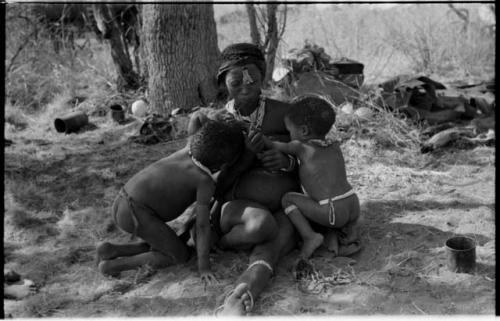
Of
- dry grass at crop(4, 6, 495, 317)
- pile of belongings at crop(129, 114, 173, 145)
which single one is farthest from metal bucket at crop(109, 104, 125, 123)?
pile of belongings at crop(129, 114, 173, 145)

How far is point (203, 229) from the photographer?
328 centimetres

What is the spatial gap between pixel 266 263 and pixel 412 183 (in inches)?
80.9

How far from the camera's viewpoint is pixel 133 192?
134 inches

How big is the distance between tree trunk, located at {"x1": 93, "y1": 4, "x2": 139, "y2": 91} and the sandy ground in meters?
3.25

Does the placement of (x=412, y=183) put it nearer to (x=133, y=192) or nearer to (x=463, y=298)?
(x=463, y=298)

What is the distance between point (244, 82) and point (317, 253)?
1.15m

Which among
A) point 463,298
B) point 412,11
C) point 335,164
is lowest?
point 463,298

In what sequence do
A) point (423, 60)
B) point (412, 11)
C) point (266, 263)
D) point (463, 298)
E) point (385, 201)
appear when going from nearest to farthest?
point (463, 298) → point (266, 263) → point (385, 201) → point (423, 60) → point (412, 11)

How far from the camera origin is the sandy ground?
303 centimetres

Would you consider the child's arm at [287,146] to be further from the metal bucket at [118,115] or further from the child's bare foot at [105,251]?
the metal bucket at [118,115]

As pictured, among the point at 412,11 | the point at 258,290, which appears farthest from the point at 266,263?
the point at 412,11

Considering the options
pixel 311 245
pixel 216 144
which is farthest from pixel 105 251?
pixel 311 245

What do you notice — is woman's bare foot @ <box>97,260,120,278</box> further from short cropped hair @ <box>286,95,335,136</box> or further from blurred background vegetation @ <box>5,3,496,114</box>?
blurred background vegetation @ <box>5,3,496,114</box>

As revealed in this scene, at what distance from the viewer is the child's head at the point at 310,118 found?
3.47m
